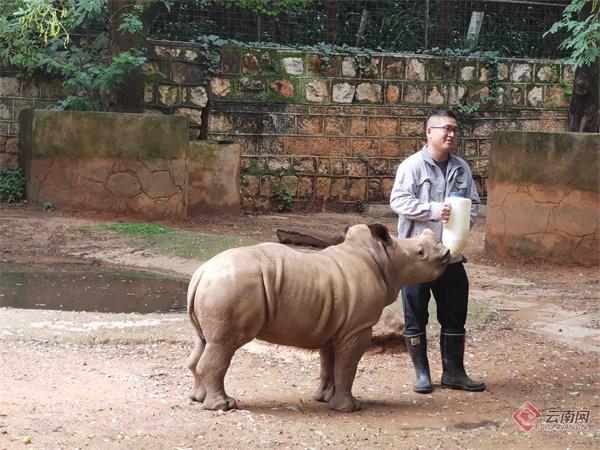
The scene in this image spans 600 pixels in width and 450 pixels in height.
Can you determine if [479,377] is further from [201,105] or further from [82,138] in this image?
[201,105]

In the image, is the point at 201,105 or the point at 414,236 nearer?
the point at 414,236

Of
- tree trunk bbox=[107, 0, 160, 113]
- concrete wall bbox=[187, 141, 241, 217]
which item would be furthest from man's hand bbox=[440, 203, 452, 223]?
tree trunk bbox=[107, 0, 160, 113]

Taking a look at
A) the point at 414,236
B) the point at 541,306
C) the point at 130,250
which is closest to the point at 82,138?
the point at 130,250

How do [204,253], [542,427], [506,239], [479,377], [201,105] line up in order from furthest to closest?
[201,105], [506,239], [204,253], [479,377], [542,427]

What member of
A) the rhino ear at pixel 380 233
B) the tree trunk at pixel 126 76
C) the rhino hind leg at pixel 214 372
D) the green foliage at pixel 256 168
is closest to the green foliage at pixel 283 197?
the green foliage at pixel 256 168

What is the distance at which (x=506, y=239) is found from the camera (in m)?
11.2

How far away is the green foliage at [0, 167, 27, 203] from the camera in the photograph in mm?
13578

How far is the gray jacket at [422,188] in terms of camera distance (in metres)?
6.03

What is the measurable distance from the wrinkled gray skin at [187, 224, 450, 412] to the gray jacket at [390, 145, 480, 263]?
0.29 metres

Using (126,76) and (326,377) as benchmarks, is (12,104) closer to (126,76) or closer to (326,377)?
(126,76)

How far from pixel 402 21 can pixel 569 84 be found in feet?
9.84

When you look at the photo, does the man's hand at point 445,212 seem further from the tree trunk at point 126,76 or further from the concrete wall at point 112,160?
the tree trunk at point 126,76

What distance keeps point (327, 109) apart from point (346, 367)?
10494 mm

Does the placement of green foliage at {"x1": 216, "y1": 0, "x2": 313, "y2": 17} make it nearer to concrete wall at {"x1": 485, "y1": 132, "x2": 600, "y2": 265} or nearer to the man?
concrete wall at {"x1": 485, "y1": 132, "x2": 600, "y2": 265}
